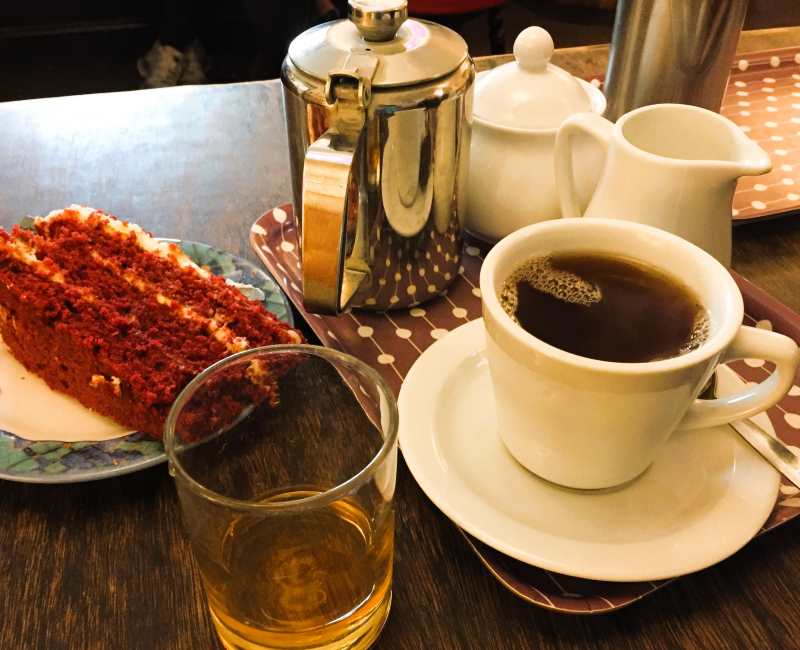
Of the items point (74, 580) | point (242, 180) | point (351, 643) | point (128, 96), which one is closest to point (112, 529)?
point (74, 580)

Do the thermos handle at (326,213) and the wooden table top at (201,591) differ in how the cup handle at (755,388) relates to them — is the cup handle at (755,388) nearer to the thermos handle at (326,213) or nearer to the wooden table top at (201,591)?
the wooden table top at (201,591)

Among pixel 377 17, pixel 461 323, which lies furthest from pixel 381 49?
pixel 461 323

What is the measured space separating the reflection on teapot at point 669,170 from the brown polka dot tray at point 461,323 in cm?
11

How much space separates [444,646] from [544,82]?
547 mm

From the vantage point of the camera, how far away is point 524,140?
744 mm

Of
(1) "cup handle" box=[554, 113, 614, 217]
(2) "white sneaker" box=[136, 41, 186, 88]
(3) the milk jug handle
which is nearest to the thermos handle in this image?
(3) the milk jug handle

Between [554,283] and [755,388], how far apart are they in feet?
0.49

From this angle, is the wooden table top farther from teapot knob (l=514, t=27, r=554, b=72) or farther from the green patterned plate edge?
teapot knob (l=514, t=27, r=554, b=72)

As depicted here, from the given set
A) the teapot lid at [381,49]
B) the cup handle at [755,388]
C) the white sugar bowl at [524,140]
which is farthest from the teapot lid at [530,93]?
the cup handle at [755,388]

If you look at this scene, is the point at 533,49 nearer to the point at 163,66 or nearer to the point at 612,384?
the point at 612,384

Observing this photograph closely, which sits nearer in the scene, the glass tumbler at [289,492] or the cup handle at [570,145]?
the glass tumbler at [289,492]

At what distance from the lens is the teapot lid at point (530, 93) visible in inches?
29.7

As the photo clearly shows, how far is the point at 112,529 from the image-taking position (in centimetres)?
53

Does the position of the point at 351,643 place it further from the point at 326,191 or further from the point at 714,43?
the point at 714,43
